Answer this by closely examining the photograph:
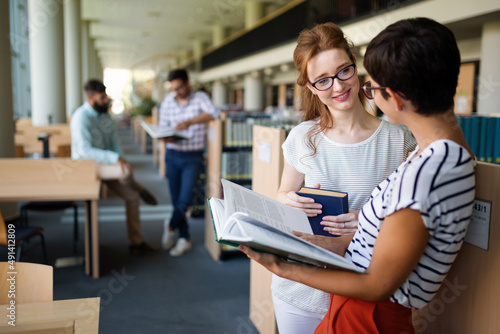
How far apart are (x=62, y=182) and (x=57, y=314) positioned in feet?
8.72

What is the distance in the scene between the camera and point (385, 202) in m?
0.91

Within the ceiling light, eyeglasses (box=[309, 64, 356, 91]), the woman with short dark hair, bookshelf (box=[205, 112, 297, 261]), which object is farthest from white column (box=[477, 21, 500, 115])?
the ceiling light

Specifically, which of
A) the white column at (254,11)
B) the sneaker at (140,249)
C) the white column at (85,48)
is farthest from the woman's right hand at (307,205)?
the white column at (85,48)

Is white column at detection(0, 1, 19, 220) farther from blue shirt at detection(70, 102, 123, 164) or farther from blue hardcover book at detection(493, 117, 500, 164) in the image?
blue hardcover book at detection(493, 117, 500, 164)

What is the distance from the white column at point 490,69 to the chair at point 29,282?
6.61 metres

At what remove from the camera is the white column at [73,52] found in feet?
40.6

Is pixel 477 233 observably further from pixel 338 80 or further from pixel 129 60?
pixel 129 60

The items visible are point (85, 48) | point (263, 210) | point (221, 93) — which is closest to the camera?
point (263, 210)

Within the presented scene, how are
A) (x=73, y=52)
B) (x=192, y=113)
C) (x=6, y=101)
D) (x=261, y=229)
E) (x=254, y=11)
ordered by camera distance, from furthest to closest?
1. (x=254, y=11)
2. (x=73, y=52)
3. (x=6, y=101)
4. (x=192, y=113)
5. (x=261, y=229)

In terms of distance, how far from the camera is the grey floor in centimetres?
287

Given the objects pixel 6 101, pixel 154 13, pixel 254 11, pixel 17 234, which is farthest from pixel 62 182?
pixel 154 13

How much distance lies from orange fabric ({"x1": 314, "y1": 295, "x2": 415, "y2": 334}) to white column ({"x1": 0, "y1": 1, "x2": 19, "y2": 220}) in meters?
4.72

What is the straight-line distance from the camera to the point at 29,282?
1438 mm

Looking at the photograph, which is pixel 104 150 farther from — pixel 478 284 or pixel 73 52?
pixel 73 52
